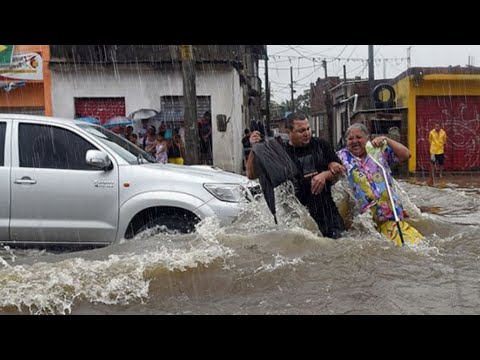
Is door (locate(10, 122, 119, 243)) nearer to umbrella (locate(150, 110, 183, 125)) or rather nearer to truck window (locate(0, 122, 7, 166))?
truck window (locate(0, 122, 7, 166))

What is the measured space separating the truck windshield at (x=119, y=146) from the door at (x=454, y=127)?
14858mm

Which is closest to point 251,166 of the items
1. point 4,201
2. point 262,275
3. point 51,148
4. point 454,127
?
point 262,275

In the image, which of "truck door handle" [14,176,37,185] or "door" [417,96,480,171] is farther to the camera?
"door" [417,96,480,171]

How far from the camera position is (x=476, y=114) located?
18.6 m

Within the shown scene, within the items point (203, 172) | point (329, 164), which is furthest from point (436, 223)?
point (203, 172)

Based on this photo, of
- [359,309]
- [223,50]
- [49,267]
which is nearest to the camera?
[359,309]

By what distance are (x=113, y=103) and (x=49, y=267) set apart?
12620mm

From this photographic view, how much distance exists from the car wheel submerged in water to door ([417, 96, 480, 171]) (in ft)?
50.0

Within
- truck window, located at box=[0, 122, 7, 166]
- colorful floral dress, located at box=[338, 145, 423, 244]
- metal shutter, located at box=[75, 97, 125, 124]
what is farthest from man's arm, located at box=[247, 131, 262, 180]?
metal shutter, located at box=[75, 97, 125, 124]

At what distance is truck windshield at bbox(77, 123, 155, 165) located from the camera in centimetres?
580

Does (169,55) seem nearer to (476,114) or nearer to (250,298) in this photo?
(476,114)

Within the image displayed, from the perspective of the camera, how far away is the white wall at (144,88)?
15.7m

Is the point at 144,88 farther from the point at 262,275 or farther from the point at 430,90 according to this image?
the point at 262,275
